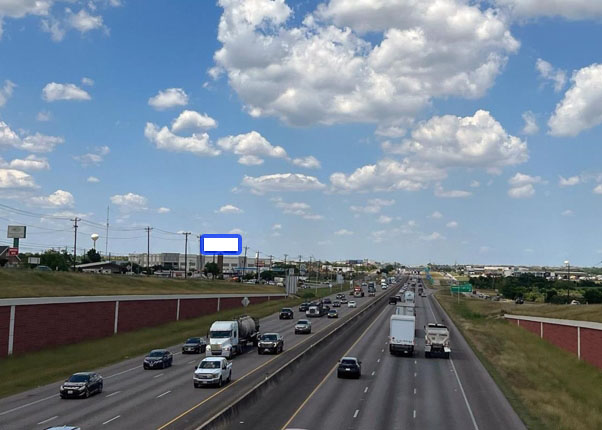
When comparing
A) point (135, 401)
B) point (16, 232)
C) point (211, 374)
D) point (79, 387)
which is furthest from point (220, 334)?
point (16, 232)

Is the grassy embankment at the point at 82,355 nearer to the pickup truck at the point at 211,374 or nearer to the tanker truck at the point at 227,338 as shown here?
the tanker truck at the point at 227,338

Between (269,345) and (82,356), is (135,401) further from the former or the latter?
(82,356)

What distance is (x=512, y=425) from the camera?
1219 inches

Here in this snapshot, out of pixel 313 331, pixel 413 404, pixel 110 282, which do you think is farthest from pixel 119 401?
pixel 110 282

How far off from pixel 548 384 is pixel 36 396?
36.3 meters

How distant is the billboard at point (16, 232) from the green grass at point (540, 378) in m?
95.0

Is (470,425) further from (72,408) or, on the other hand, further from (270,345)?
(270,345)

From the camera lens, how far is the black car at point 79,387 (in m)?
36.4

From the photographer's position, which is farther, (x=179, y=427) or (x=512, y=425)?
(x=512, y=425)

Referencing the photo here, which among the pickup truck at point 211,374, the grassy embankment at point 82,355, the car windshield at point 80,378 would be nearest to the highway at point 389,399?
the pickup truck at point 211,374

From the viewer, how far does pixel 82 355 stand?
56.7 metres

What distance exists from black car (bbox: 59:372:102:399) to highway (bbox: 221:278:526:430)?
1051cm

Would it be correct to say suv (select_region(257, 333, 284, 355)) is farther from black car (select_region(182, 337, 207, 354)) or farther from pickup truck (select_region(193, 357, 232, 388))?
pickup truck (select_region(193, 357, 232, 388))

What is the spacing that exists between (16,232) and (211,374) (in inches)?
4456
